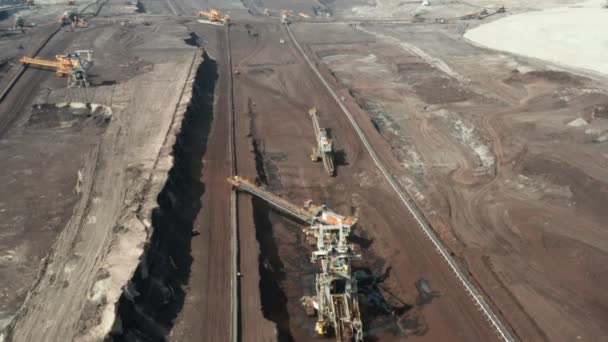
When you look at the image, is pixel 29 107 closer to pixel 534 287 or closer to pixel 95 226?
pixel 95 226

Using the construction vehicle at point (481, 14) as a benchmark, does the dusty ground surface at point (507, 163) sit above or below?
below

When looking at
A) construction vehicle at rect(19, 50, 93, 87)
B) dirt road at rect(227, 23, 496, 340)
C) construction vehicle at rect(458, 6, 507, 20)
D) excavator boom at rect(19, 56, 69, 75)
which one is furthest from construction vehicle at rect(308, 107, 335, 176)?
construction vehicle at rect(458, 6, 507, 20)

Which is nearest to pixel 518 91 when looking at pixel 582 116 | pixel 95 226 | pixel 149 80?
pixel 582 116

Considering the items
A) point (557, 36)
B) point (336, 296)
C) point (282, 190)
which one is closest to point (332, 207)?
point (282, 190)

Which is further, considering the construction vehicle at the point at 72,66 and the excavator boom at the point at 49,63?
the excavator boom at the point at 49,63

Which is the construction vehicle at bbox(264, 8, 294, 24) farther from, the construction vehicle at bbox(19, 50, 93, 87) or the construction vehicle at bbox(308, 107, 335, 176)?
the construction vehicle at bbox(308, 107, 335, 176)

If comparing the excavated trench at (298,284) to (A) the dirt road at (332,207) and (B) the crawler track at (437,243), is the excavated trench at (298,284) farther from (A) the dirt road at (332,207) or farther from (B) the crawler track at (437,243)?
(B) the crawler track at (437,243)

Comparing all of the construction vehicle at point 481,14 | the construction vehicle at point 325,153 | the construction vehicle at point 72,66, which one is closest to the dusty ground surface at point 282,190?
the construction vehicle at point 325,153
